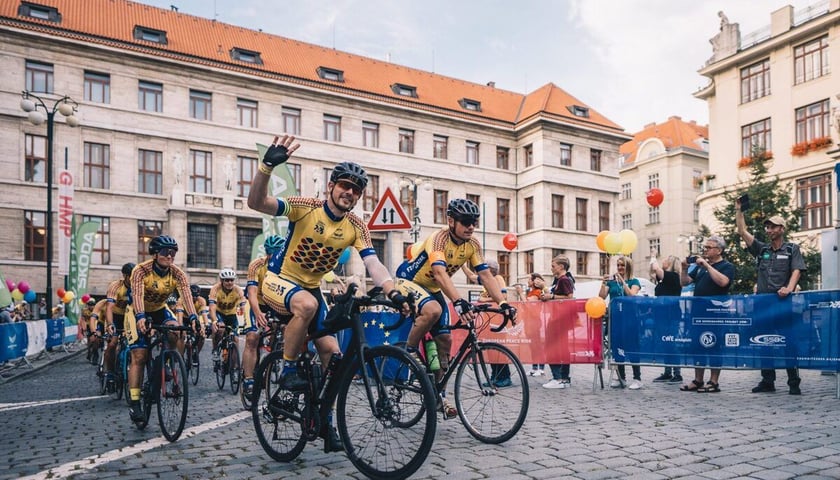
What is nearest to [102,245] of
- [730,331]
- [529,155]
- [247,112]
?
[247,112]

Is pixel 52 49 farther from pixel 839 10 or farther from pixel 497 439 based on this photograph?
pixel 839 10

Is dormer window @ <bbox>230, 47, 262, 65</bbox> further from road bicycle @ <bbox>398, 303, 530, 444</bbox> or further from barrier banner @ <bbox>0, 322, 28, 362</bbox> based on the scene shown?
road bicycle @ <bbox>398, 303, 530, 444</bbox>

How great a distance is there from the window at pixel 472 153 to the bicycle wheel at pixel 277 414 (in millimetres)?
46564

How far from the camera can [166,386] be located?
664 centimetres

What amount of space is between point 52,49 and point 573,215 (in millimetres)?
37022

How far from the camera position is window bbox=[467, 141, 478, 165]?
5144cm

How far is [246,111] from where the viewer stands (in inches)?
1671

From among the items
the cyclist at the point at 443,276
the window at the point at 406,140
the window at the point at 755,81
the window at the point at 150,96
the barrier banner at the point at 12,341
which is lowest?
the barrier banner at the point at 12,341

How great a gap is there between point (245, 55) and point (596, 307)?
38.8 meters

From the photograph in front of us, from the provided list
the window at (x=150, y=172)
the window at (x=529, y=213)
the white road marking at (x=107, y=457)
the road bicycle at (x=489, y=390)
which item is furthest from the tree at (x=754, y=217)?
the window at (x=150, y=172)

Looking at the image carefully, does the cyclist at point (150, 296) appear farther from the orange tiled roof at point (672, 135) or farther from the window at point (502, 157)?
the orange tiled roof at point (672, 135)

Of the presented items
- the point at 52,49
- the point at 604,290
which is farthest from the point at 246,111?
the point at 604,290

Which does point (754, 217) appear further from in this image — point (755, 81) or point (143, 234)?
point (143, 234)

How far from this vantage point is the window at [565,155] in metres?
52.5
